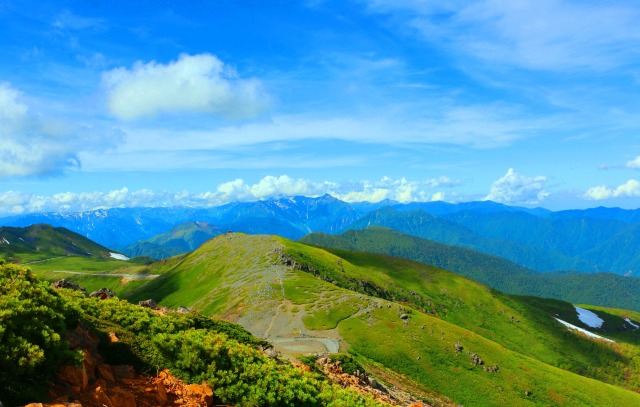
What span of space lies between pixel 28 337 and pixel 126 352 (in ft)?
21.0

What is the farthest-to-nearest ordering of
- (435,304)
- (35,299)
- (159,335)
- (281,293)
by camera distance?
1. (435,304)
2. (281,293)
3. (159,335)
4. (35,299)

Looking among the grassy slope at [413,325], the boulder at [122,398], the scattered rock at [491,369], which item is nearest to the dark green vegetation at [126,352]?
the boulder at [122,398]

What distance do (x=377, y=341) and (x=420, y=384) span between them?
12.5 m

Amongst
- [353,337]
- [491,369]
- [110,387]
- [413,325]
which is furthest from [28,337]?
[491,369]

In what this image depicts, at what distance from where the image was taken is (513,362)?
84.0 meters

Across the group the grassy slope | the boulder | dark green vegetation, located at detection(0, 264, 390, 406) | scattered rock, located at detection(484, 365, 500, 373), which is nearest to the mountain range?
dark green vegetation, located at detection(0, 264, 390, 406)

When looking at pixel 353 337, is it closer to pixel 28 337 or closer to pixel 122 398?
pixel 122 398

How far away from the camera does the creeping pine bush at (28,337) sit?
14625 millimetres

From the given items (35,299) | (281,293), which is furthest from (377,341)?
(35,299)

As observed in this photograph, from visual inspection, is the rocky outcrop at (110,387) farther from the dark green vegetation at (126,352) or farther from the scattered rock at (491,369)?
the scattered rock at (491,369)

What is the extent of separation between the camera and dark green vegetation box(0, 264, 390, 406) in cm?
1524

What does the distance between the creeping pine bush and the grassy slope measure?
55029mm

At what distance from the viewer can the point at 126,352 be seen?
72.0ft

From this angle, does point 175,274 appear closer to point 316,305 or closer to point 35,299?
point 316,305
